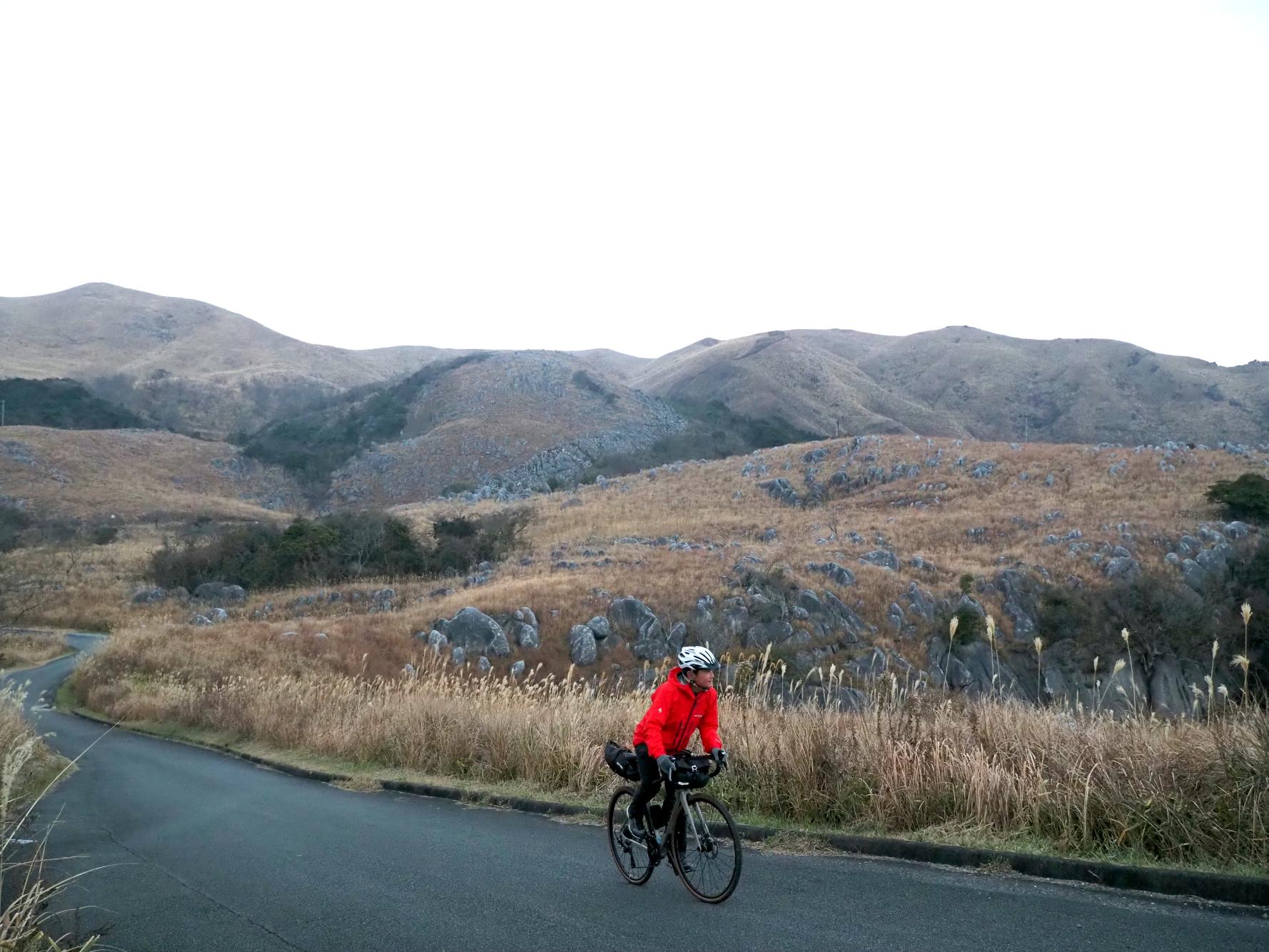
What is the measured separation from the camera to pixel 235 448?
8825 cm

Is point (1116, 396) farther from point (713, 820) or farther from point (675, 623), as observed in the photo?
point (713, 820)

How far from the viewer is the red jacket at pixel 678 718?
5.99m

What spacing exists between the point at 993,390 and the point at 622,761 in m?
138

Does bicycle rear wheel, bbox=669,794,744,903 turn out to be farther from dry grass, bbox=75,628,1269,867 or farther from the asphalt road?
dry grass, bbox=75,628,1269,867

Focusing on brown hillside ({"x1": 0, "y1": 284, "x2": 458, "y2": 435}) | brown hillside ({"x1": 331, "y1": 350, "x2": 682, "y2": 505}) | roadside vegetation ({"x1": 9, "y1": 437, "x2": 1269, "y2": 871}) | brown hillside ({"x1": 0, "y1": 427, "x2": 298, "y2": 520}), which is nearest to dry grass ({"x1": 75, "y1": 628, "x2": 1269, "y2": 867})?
roadside vegetation ({"x1": 9, "y1": 437, "x2": 1269, "y2": 871})

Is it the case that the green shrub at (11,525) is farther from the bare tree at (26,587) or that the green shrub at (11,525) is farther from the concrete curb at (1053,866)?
the concrete curb at (1053,866)

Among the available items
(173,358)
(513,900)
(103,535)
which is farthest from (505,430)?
(173,358)

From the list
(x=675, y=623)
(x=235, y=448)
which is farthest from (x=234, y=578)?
(x=235, y=448)

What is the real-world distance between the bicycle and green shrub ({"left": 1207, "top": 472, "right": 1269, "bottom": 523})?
3687 cm

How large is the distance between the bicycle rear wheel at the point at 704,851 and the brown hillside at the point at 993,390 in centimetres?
9992

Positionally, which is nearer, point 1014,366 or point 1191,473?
point 1191,473

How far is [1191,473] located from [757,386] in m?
77.4

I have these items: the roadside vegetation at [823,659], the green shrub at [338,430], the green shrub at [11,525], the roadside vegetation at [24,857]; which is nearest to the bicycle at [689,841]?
the roadside vegetation at [823,659]

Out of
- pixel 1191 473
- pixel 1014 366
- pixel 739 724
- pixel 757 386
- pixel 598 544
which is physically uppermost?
pixel 1014 366
